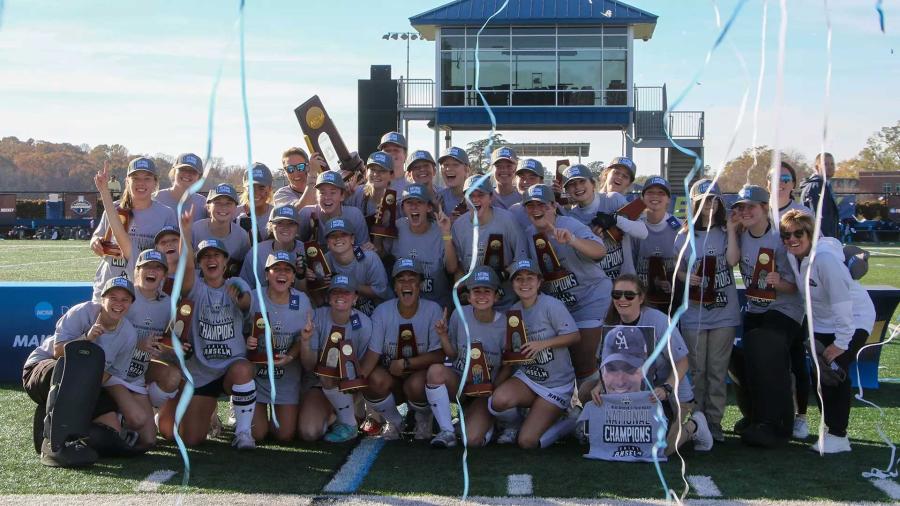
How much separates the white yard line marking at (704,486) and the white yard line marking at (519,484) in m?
0.79

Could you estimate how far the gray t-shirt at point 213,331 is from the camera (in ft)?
18.7

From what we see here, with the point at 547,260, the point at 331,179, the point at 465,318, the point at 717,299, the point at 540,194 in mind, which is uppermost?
the point at 331,179

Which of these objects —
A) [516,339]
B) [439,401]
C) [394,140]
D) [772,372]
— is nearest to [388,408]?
[439,401]

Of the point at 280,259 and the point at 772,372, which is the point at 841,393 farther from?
the point at 280,259

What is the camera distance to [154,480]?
4.68 m

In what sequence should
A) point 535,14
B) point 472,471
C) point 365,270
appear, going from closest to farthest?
point 472,471, point 365,270, point 535,14

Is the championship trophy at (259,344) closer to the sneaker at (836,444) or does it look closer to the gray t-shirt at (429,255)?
the gray t-shirt at (429,255)

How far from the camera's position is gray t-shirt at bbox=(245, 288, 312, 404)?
5.77 meters

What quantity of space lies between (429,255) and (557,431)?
1.39 metres

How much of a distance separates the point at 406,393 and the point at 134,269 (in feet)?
5.96

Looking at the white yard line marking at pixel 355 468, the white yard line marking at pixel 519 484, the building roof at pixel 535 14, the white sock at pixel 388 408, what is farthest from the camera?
the building roof at pixel 535 14

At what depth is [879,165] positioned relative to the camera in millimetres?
70188

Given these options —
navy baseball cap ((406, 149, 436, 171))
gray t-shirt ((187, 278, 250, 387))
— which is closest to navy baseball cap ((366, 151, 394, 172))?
navy baseball cap ((406, 149, 436, 171))

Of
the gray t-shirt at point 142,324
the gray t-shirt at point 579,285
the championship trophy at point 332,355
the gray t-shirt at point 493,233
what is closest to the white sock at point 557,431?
the gray t-shirt at point 579,285
